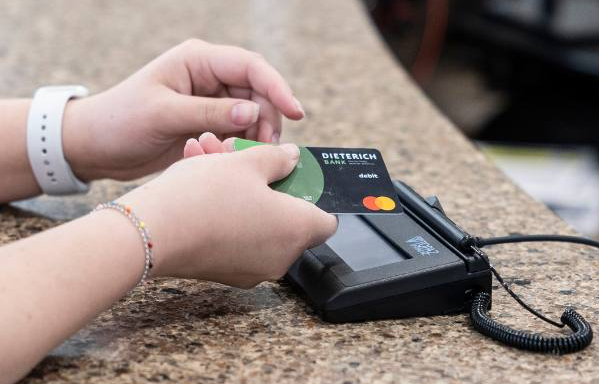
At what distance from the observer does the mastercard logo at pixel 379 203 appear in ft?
2.74

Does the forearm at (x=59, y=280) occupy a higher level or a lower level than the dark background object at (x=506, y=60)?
higher

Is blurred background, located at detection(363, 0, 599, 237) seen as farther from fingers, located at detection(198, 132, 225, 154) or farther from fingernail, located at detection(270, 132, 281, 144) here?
fingers, located at detection(198, 132, 225, 154)

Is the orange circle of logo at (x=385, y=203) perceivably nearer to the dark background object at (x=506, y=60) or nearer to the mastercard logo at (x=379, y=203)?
the mastercard logo at (x=379, y=203)

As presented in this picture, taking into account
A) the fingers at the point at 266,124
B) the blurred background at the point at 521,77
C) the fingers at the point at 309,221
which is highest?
the fingers at the point at 266,124

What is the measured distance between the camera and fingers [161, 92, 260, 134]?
102 cm

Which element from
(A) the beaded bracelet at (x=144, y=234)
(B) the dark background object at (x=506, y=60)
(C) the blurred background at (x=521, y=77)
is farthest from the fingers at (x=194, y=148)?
(B) the dark background object at (x=506, y=60)

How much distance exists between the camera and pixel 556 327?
2.68 feet

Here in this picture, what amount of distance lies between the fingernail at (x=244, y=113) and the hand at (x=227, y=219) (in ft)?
0.69

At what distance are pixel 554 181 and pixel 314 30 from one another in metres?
1.00

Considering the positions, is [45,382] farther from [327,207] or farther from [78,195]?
[78,195]

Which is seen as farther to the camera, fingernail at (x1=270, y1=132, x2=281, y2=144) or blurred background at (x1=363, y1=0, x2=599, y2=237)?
blurred background at (x1=363, y1=0, x2=599, y2=237)

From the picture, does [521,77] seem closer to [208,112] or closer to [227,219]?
[208,112]

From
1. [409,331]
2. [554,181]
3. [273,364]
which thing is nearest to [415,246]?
[409,331]

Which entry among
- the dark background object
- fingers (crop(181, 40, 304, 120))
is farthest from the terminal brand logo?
the dark background object
